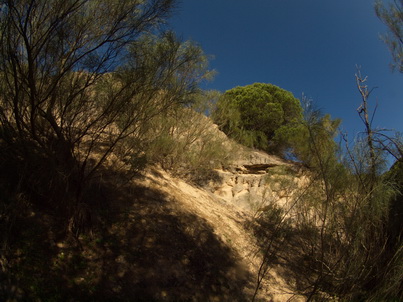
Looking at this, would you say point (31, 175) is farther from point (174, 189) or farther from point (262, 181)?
point (262, 181)

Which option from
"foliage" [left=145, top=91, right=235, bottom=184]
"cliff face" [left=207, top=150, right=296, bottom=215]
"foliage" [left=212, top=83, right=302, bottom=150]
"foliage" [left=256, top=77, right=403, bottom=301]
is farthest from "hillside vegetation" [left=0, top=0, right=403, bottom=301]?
"foliage" [left=212, top=83, right=302, bottom=150]

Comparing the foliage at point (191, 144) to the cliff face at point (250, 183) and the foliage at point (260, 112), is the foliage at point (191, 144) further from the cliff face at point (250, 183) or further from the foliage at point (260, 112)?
the foliage at point (260, 112)

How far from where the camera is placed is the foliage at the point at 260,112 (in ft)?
46.4

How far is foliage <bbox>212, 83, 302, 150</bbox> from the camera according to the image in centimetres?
1415

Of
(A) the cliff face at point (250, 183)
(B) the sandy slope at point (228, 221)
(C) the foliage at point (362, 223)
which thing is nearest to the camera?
(C) the foliage at point (362, 223)

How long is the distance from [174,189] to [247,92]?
1083 cm

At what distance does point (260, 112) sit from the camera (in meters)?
16.5

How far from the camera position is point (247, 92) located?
57.7 ft

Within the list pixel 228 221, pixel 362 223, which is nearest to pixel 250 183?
pixel 228 221

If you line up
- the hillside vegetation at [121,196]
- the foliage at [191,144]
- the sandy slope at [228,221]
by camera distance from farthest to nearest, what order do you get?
the foliage at [191,144]
the sandy slope at [228,221]
the hillside vegetation at [121,196]

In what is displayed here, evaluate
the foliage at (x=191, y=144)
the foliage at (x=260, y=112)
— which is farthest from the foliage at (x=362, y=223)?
the foliage at (x=260, y=112)

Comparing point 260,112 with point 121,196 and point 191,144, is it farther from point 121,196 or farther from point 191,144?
point 121,196

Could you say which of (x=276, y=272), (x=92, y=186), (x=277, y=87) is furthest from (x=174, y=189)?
(x=277, y=87)

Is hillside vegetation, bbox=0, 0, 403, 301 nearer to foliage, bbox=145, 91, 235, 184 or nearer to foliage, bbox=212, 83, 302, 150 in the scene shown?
foliage, bbox=145, 91, 235, 184
